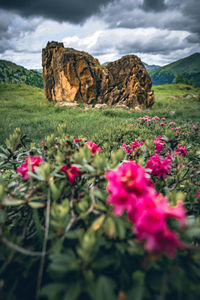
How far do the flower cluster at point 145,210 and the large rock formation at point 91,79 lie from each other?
12409mm

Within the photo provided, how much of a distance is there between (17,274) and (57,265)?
37cm

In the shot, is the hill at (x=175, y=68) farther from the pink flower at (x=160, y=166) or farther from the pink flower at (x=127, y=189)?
the pink flower at (x=127, y=189)

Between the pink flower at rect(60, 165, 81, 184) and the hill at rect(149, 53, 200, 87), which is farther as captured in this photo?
the hill at rect(149, 53, 200, 87)

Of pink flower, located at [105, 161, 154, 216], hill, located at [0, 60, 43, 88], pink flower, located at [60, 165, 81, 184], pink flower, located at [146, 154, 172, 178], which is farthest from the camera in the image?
hill, located at [0, 60, 43, 88]

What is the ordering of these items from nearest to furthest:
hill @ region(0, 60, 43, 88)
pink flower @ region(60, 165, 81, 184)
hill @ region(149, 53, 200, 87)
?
pink flower @ region(60, 165, 81, 184) < hill @ region(0, 60, 43, 88) < hill @ region(149, 53, 200, 87)

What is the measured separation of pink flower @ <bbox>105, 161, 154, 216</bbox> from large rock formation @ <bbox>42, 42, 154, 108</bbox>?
40.6 ft

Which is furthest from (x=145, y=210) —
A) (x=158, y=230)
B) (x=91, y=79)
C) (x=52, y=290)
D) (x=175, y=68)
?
(x=175, y=68)

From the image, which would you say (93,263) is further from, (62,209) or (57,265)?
(62,209)

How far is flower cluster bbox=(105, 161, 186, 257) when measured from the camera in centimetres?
52

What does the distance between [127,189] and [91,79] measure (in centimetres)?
1274

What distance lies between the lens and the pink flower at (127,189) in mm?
621

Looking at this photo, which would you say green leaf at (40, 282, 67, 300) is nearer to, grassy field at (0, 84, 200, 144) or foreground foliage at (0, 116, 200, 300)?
foreground foliage at (0, 116, 200, 300)

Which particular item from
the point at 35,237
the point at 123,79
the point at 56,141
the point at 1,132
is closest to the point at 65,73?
the point at 123,79

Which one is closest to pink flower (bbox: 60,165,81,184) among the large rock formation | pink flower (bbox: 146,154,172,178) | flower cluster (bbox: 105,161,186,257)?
flower cluster (bbox: 105,161,186,257)
